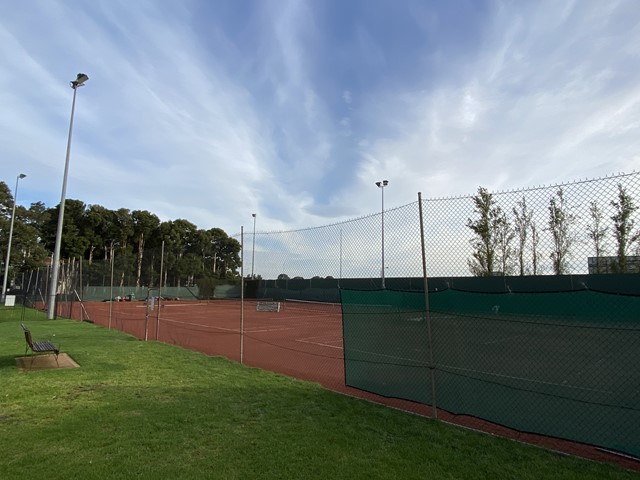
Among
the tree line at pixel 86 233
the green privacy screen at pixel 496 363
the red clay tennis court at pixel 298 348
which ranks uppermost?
the tree line at pixel 86 233

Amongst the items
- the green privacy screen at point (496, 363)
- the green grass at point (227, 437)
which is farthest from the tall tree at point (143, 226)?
the green privacy screen at point (496, 363)

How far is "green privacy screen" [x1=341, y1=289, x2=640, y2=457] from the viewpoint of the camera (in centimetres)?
515

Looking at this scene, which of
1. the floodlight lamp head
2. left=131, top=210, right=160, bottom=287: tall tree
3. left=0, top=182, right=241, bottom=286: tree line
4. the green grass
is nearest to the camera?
the green grass

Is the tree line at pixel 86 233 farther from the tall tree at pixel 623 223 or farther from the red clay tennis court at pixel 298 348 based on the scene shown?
the tall tree at pixel 623 223

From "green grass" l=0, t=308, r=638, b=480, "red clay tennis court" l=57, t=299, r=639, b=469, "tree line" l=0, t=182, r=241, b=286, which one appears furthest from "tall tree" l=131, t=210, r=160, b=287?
"green grass" l=0, t=308, r=638, b=480

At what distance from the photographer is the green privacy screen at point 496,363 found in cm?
515

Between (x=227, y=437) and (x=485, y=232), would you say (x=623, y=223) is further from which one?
(x=227, y=437)

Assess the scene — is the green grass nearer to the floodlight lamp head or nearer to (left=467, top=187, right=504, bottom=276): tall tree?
(left=467, top=187, right=504, bottom=276): tall tree

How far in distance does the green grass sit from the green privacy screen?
2.14ft

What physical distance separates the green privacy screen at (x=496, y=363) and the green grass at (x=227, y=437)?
654mm

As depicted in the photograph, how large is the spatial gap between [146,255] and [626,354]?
52.7 ft

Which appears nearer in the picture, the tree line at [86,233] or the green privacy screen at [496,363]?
the green privacy screen at [496,363]

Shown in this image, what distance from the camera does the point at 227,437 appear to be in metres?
4.69

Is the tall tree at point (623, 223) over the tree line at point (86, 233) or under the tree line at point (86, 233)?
under
